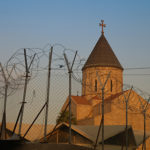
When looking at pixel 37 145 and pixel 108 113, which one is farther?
pixel 108 113

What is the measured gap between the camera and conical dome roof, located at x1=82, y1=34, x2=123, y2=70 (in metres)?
46.9

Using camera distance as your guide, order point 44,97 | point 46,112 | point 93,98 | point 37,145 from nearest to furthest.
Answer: point 37,145 < point 46,112 < point 44,97 < point 93,98

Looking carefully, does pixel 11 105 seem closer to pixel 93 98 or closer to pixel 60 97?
pixel 60 97

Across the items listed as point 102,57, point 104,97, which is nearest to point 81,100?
point 104,97

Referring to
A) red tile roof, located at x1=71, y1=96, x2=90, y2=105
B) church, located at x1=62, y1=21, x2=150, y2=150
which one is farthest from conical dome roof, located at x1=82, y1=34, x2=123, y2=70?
red tile roof, located at x1=71, y1=96, x2=90, y2=105

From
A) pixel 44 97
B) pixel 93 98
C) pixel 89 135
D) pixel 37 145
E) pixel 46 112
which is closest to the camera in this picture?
pixel 37 145

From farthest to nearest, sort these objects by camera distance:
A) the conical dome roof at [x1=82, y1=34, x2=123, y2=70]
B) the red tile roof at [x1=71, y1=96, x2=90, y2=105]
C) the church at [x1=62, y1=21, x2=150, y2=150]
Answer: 1. the conical dome roof at [x1=82, y1=34, x2=123, y2=70]
2. the red tile roof at [x1=71, y1=96, x2=90, y2=105]
3. the church at [x1=62, y1=21, x2=150, y2=150]

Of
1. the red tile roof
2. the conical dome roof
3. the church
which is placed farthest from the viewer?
the conical dome roof

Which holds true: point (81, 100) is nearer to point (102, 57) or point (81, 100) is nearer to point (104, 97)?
point (104, 97)

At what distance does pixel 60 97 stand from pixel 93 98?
38.7 meters

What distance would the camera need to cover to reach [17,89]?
8.55 meters

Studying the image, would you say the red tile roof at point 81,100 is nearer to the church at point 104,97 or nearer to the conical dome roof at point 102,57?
the church at point 104,97

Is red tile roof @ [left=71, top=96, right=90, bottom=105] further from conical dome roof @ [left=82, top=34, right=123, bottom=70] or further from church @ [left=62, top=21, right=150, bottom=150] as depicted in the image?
conical dome roof @ [left=82, top=34, right=123, bottom=70]

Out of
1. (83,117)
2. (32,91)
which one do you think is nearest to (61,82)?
(32,91)
